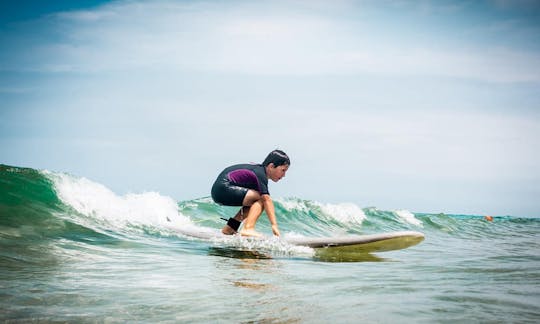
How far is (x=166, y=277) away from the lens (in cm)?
394

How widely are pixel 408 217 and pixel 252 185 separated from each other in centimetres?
1912

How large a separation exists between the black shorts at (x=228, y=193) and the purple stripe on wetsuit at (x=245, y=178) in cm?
7

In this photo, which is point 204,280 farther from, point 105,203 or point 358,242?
point 105,203

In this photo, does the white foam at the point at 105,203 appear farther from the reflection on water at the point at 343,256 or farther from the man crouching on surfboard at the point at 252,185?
the reflection on water at the point at 343,256

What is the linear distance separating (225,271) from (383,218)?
19676 millimetres

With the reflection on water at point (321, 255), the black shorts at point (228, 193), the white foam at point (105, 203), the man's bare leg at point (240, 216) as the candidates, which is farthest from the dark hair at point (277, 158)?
the white foam at point (105, 203)

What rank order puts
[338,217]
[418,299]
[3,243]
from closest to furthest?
1. [418,299]
2. [3,243]
3. [338,217]

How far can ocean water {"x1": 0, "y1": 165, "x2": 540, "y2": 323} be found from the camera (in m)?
2.67

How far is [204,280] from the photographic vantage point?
12.7 ft

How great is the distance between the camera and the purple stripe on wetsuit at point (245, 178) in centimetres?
682

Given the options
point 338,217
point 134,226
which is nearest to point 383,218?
point 338,217

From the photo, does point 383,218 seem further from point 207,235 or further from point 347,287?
point 347,287

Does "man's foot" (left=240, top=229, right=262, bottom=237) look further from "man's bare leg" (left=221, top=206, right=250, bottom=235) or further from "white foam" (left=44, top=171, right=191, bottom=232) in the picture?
"white foam" (left=44, top=171, right=191, bottom=232)

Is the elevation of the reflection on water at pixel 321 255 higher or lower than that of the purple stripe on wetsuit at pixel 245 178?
lower
